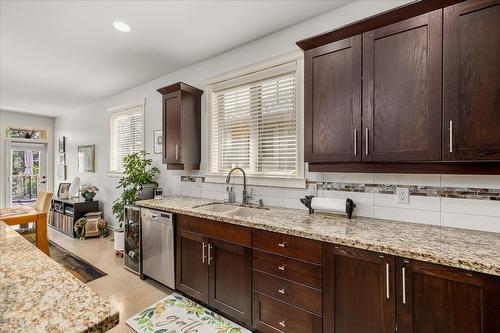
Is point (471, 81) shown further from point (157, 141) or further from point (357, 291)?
point (157, 141)

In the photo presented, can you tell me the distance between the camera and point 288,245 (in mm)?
1764

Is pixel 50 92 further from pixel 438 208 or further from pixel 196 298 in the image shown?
pixel 438 208

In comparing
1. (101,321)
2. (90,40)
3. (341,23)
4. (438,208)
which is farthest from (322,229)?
(90,40)

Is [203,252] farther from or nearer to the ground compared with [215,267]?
farther from the ground

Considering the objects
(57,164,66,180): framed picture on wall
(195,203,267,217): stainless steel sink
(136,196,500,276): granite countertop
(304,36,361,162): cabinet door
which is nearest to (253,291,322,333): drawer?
(136,196,500,276): granite countertop

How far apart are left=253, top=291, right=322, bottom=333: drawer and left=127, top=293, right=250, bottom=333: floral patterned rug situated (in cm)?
29

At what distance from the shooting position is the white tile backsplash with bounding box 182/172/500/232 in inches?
64.7

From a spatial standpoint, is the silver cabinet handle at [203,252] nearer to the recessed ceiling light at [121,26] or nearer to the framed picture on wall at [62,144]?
the recessed ceiling light at [121,26]

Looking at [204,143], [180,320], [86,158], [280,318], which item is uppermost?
[204,143]

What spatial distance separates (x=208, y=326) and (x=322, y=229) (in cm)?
136

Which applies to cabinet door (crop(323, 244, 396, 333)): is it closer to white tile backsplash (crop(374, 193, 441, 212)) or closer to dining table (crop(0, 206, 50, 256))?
white tile backsplash (crop(374, 193, 441, 212))

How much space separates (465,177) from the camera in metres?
1.70

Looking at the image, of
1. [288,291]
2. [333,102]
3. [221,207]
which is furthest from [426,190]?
[221,207]

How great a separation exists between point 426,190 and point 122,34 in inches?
127
